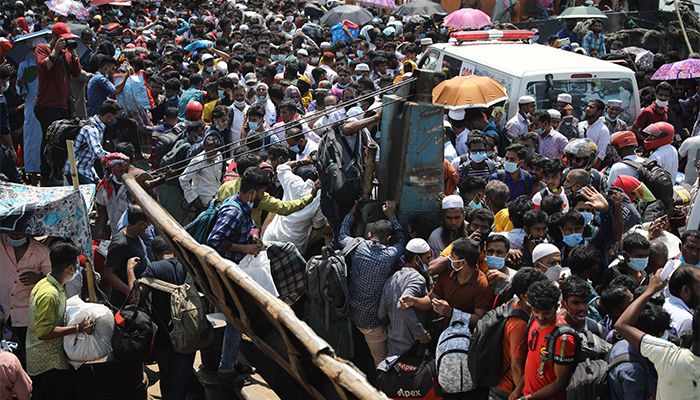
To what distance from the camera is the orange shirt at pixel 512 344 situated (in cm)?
564

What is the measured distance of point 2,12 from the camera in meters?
24.8

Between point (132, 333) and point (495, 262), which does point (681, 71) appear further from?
point (132, 333)

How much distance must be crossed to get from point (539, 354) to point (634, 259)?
1.58 metres

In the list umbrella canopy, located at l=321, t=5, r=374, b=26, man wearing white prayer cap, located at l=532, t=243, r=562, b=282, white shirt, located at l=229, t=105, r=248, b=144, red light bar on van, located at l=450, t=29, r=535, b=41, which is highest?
red light bar on van, located at l=450, t=29, r=535, b=41

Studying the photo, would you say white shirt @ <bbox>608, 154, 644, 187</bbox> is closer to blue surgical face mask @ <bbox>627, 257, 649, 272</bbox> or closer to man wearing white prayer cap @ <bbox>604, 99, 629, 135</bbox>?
man wearing white prayer cap @ <bbox>604, 99, 629, 135</bbox>

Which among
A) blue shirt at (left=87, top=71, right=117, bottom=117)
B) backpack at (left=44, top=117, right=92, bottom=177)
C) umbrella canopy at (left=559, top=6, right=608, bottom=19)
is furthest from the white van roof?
umbrella canopy at (left=559, top=6, right=608, bottom=19)

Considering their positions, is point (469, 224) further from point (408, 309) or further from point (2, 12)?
point (2, 12)

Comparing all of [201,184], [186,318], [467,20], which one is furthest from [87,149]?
[467,20]

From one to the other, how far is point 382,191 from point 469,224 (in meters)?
0.89

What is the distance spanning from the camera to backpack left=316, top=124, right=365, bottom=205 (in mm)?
7535

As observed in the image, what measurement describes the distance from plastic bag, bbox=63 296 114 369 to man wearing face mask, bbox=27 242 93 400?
0.05 meters

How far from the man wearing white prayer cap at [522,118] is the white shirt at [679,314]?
13.8 feet

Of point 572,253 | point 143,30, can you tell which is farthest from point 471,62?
point 143,30

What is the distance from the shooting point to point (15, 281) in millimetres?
7102
